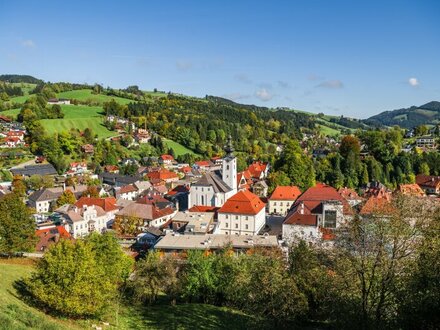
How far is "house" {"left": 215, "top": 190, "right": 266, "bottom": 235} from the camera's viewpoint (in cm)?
5003

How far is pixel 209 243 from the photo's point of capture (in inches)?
1528

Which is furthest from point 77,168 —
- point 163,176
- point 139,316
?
point 139,316

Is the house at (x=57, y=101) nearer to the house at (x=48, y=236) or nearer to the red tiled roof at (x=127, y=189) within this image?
the red tiled roof at (x=127, y=189)

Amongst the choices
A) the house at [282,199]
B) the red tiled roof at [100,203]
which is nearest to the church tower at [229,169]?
the house at [282,199]

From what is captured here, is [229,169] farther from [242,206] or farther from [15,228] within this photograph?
[15,228]

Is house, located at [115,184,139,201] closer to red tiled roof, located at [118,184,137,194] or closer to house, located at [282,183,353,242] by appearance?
red tiled roof, located at [118,184,137,194]

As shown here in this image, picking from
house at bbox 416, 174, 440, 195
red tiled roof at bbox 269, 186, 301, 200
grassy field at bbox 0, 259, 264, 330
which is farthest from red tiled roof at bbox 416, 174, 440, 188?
grassy field at bbox 0, 259, 264, 330

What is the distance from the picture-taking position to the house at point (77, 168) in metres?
90.2

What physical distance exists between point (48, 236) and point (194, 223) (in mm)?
17025

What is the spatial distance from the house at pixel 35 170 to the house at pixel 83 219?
1128 inches

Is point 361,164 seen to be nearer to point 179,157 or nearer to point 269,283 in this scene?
point 179,157

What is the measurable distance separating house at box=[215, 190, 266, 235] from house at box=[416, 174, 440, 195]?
46252 mm

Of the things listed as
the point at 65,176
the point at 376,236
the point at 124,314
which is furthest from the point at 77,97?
the point at 376,236

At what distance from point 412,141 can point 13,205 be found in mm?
119752
